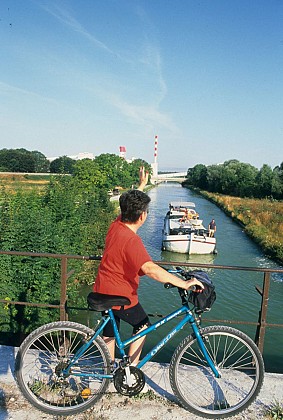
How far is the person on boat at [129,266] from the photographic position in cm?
257

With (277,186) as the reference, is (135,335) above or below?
above

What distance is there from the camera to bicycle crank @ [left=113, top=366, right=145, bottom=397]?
9.11 feet

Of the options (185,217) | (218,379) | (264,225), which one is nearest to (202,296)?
(218,379)

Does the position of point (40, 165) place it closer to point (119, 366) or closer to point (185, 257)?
point (185, 257)

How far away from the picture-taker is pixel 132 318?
2.84 meters

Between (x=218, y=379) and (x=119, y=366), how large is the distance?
1.02m

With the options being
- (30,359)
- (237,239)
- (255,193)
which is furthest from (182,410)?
(255,193)

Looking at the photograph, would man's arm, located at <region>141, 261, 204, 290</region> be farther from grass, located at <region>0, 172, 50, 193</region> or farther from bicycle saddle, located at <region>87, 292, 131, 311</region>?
grass, located at <region>0, 172, 50, 193</region>

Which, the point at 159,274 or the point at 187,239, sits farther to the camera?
the point at 187,239

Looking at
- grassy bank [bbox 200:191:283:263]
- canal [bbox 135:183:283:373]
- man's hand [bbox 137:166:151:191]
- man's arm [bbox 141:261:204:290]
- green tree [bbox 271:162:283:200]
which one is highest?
man's hand [bbox 137:166:151:191]

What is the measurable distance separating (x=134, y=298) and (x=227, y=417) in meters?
1.19

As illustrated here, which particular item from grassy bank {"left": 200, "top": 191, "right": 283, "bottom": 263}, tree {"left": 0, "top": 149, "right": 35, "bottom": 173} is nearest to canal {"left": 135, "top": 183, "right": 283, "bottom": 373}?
grassy bank {"left": 200, "top": 191, "right": 283, "bottom": 263}

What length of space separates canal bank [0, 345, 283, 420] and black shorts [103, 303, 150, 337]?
50 centimetres

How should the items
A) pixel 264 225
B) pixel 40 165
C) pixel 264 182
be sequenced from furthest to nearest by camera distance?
pixel 40 165 < pixel 264 182 < pixel 264 225
